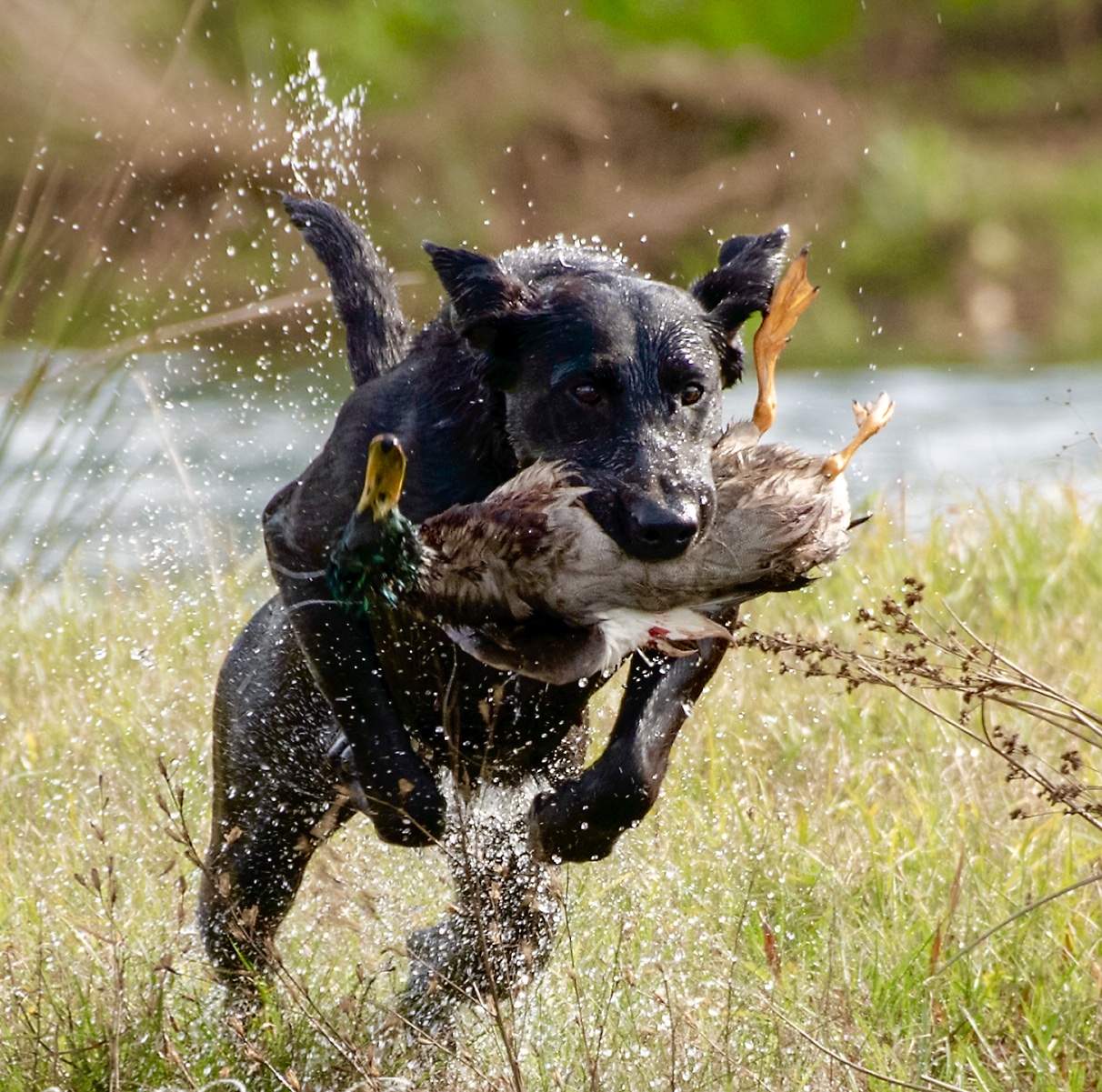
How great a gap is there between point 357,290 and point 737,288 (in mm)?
710

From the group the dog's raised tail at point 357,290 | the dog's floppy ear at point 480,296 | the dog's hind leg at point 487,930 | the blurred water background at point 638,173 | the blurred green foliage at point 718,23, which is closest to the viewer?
the dog's floppy ear at point 480,296

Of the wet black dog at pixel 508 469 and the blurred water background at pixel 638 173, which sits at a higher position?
the blurred water background at pixel 638 173

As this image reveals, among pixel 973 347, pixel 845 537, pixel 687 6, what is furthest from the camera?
pixel 687 6

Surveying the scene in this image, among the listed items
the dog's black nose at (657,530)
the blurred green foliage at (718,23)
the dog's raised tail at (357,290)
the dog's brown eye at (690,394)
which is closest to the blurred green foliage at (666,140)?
the blurred green foliage at (718,23)

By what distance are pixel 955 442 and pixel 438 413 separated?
7236 mm

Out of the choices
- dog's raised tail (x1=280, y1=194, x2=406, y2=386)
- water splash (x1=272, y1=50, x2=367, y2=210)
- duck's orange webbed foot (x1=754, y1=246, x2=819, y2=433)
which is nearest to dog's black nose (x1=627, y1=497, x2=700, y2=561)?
duck's orange webbed foot (x1=754, y1=246, x2=819, y2=433)

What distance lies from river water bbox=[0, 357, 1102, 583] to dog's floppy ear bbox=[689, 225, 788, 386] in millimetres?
803

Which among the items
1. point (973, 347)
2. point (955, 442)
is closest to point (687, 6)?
point (973, 347)

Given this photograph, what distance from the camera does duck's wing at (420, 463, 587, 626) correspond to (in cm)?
241

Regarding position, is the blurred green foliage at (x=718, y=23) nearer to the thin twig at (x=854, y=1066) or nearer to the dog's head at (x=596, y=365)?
the dog's head at (x=596, y=365)

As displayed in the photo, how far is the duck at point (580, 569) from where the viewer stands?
2.42m

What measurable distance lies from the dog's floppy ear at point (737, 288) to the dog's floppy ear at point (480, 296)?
372 millimetres

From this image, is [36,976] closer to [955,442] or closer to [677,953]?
[677,953]

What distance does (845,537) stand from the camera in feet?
8.27
